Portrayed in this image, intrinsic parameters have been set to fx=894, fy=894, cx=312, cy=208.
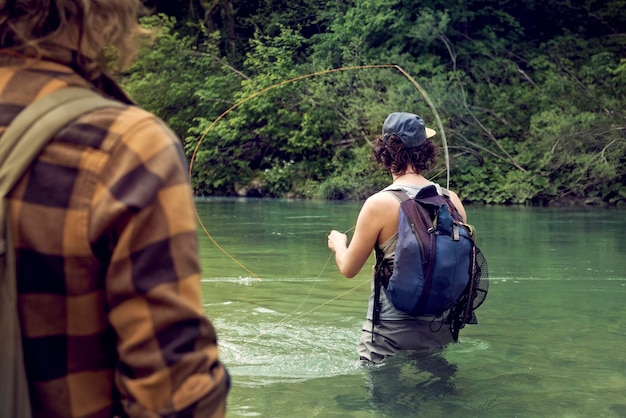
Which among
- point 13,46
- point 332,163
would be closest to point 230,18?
point 332,163

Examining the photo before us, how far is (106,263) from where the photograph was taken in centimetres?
127

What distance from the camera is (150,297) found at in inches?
48.7

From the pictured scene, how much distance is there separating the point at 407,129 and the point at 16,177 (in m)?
3.64

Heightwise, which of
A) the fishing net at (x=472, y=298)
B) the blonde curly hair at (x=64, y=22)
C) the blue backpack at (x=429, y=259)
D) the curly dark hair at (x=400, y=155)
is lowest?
the fishing net at (x=472, y=298)

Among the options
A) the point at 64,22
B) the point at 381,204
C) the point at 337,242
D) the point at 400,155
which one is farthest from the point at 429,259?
the point at 64,22

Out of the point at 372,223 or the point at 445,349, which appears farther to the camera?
the point at 445,349

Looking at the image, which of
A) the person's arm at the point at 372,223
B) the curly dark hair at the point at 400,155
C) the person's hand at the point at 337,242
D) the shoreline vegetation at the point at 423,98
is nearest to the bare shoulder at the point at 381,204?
the person's arm at the point at 372,223

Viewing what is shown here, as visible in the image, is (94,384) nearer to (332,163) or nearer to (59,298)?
(59,298)

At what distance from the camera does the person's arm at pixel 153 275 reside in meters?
1.22

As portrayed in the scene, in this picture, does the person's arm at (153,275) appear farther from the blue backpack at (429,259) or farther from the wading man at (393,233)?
the wading man at (393,233)

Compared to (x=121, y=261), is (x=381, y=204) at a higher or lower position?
lower

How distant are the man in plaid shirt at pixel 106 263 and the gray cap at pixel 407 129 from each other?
11.4 ft

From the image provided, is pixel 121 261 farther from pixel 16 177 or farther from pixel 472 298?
pixel 472 298

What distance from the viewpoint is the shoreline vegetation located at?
22.4 meters
